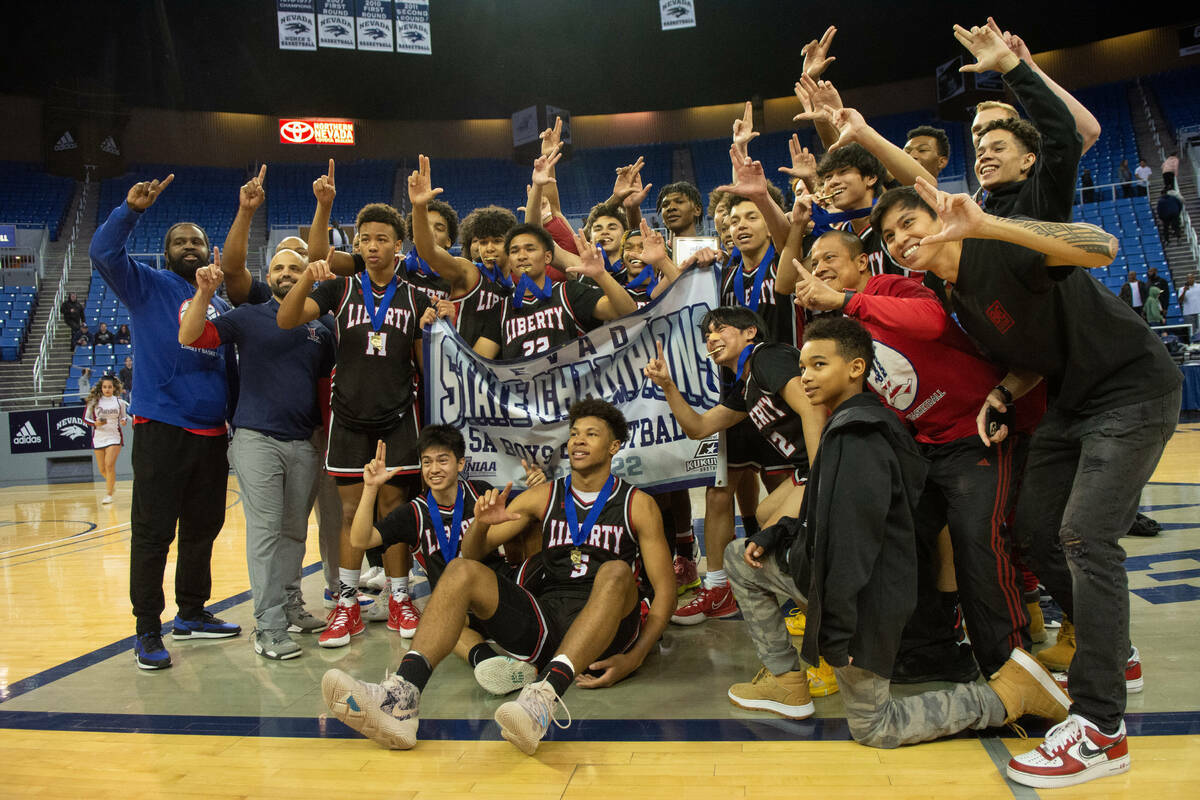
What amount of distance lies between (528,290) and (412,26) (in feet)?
60.2

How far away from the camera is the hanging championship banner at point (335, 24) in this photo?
65.1ft

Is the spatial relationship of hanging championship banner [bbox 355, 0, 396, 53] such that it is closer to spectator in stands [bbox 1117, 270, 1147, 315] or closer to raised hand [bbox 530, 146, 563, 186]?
spectator in stands [bbox 1117, 270, 1147, 315]

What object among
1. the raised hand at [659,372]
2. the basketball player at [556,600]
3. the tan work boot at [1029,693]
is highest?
the raised hand at [659,372]

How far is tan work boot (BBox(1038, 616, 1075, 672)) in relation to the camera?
338 centimetres

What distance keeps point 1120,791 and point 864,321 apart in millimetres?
1615

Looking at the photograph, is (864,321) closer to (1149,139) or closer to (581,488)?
(581,488)

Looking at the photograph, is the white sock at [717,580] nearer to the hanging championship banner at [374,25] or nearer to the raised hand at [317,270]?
the raised hand at [317,270]

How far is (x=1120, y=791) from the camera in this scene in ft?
7.77

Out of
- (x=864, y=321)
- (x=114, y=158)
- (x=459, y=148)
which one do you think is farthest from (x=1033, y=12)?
(x=114, y=158)

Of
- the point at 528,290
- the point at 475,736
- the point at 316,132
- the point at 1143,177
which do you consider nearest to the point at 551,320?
the point at 528,290

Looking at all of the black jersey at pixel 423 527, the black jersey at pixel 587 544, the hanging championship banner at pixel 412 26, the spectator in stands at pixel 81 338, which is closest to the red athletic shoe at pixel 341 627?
the black jersey at pixel 423 527

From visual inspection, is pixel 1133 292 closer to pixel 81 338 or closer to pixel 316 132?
pixel 81 338

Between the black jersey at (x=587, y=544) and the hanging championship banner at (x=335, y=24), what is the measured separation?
19.4m

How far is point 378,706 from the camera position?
285 centimetres
